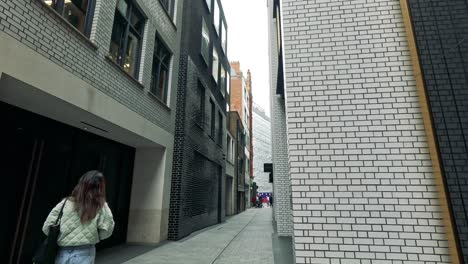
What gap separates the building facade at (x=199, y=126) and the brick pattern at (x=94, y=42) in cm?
140

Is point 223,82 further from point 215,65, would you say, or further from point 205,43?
point 205,43

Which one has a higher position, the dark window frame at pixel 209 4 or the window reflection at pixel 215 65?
the dark window frame at pixel 209 4

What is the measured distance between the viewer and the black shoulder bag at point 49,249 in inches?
108

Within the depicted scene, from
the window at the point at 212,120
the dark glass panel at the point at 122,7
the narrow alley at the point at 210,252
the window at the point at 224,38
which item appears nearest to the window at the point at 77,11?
the dark glass panel at the point at 122,7

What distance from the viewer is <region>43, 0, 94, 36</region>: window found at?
5.50m

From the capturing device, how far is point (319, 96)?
372cm

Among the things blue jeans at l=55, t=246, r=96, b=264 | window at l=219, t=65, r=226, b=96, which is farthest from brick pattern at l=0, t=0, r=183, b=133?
window at l=219, t=65, r=226, b=96

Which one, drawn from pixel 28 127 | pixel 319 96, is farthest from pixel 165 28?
pixel 319 96

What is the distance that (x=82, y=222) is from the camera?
297 centimetres

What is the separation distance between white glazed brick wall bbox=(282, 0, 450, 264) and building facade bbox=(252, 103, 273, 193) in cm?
7111

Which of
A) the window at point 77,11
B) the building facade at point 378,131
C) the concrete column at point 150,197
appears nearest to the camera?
the building facade at point 378,131

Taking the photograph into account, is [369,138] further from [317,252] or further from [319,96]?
[317,252]

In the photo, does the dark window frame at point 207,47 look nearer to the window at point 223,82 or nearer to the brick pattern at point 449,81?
the window at point 223,82

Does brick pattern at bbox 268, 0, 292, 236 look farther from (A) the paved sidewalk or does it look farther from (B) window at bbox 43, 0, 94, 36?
(B) window at bbox 43, 0, 94, 36
